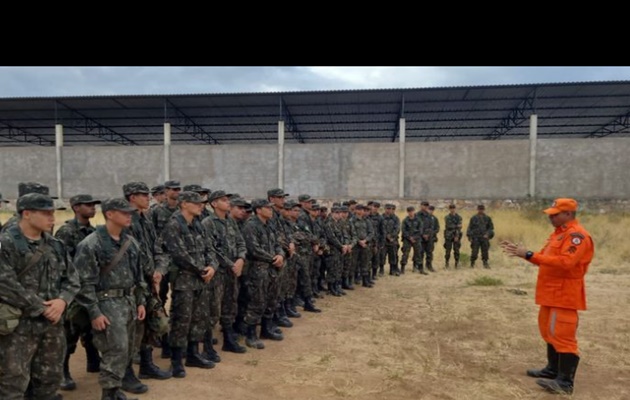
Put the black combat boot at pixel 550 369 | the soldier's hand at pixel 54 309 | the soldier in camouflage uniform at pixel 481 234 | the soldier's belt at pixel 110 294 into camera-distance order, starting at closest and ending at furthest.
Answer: the soldier's hand at pixel 54 309 < the soldier's belt at pixel 110 294 < the black combat boot at pixel 550 369 < the soldier in camouflage uniform at pixel 481 234

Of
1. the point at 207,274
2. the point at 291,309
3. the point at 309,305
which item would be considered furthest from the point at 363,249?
the point at 207,274

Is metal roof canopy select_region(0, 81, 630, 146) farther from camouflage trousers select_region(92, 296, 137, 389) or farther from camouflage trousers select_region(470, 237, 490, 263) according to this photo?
camouflage trousers select_region(92, 296, 137, 389)

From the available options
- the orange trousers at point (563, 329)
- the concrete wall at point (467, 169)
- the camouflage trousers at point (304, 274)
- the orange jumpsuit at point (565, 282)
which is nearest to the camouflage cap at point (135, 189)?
the camouflage trousers at point (304, 274)

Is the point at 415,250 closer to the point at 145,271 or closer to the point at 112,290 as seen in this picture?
the point at 145,271

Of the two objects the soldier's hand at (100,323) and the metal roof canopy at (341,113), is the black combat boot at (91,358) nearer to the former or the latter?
the soldier's hand at (100,323)

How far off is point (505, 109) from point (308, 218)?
59.2 feet

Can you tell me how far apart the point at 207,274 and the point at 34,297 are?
5.29 feet

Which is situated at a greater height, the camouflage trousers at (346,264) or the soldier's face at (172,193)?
the soldier's face at (172,193)

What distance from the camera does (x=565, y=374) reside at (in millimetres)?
4207

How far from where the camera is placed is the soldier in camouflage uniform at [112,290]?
3.42 meters

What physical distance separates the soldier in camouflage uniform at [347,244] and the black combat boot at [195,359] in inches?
182
